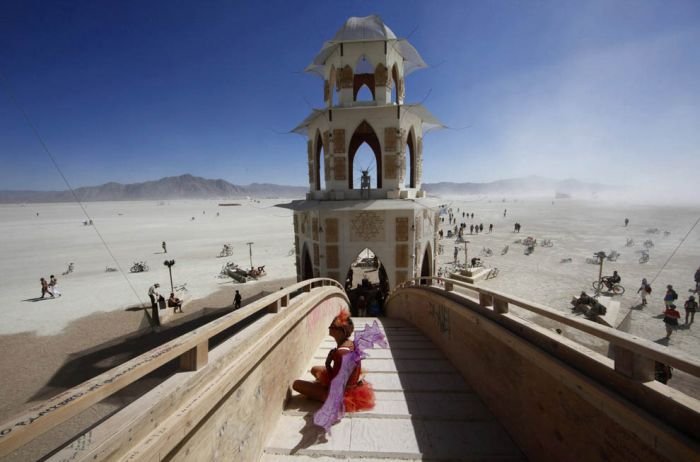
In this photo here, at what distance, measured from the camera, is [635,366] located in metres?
2.21

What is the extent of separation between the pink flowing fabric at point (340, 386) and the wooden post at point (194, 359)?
1612 millimetres

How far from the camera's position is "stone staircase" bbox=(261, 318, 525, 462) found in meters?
3.32

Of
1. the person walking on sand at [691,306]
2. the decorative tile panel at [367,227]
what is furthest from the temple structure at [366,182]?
the person walking on sand at [691,306]

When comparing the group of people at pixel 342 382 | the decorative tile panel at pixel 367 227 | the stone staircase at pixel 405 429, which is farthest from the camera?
the decorative tile panel at pixel 367 227

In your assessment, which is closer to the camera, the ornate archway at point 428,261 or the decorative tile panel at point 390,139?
the decorative tile panel at point 390,139

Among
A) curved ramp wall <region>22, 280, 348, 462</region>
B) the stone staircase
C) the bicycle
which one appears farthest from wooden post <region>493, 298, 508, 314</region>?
the bicycle

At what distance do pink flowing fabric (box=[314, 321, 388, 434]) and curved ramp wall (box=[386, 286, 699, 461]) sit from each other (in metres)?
1.50

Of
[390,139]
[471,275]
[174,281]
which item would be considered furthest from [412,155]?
[174,281]

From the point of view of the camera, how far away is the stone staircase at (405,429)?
332 centimetres

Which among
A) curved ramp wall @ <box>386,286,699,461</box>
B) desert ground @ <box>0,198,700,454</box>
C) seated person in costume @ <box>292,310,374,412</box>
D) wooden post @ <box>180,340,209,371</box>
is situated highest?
wooden post @ <box>180,340,209,371</box>

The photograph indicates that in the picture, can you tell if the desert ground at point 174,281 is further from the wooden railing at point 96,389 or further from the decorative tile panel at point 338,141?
the decorative tile panel at point 338,141

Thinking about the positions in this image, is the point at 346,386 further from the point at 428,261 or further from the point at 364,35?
the point at 364,35

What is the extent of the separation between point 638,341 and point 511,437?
84.0 inches

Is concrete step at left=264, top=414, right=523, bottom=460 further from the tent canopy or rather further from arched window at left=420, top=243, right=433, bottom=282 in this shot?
the tent canopy
